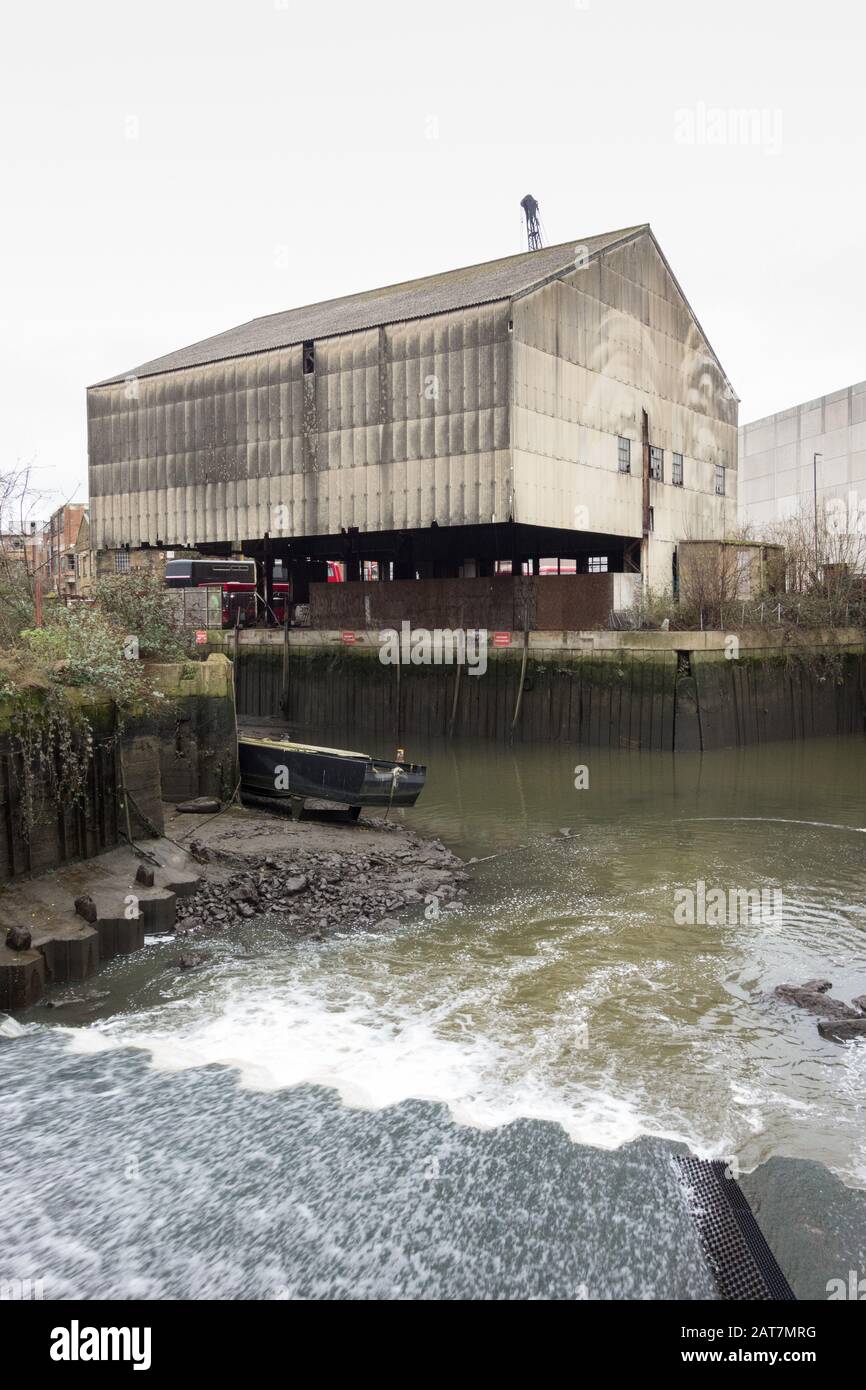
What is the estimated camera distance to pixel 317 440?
101 ft

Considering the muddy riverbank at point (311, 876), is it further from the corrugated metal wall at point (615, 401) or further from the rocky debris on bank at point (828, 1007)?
the corrugated metal wall at point (615, 401)

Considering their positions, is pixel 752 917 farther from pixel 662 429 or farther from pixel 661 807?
pixel 662 429

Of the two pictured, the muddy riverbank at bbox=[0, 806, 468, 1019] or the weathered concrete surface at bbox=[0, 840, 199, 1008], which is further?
the muddy riverbank at bbox=[0, 806, 468, 1019]

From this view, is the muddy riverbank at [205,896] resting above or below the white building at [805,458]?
below

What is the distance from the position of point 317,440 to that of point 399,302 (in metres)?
6.81

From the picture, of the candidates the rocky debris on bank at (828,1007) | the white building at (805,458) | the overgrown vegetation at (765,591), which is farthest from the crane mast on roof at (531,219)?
the rocky debris on bank at (828,1007)

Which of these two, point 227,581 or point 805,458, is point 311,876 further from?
point 805,458

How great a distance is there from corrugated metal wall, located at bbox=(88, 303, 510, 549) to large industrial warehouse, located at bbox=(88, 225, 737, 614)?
0.06 meters

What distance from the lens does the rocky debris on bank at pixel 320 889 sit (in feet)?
40.1

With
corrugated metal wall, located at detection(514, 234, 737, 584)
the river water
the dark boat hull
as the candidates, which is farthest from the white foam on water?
corrugated metal wall, located at detection(514, 234, 737, 584)

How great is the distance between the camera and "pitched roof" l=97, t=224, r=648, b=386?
29075mm

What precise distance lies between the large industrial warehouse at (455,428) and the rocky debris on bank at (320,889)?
581 inches

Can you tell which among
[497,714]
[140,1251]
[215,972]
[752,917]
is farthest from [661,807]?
[140,1251]

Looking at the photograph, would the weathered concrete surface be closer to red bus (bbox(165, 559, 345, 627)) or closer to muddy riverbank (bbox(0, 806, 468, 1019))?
muddy riverbank (bbox(0, 806, 468, 1019))
